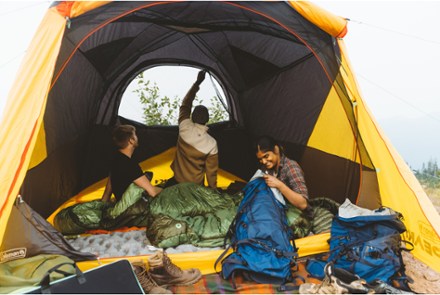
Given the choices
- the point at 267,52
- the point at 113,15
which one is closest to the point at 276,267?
the point at 113,15

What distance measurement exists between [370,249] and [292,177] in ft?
2.43

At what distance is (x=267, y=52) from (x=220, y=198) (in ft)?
5.08

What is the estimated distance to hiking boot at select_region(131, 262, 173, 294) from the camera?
2184mm

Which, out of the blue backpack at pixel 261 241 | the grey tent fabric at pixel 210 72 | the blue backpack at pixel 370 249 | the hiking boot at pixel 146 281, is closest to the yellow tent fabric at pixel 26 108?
the grey tent fabric at pixel 210 72

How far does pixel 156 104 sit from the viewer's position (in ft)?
14.8

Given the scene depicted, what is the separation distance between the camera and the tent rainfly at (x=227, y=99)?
2.33m

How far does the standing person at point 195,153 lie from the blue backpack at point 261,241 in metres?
1.00

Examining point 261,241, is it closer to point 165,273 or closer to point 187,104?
point 165,273

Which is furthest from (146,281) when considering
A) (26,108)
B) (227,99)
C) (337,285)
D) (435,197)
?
(435,197)

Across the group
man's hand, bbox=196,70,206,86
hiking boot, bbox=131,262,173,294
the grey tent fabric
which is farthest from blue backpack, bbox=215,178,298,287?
man's hand, bbox=196,70,206,86

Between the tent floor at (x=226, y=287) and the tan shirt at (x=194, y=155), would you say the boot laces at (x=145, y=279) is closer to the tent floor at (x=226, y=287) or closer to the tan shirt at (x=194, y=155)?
the tent floor at (x=226, y=287)

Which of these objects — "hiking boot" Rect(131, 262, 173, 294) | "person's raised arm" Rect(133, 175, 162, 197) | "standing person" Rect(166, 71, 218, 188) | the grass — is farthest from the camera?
the grass

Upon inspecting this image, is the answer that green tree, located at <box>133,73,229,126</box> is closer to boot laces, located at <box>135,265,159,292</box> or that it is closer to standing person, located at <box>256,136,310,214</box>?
standing person, located at <box>256,136,310,214</box>

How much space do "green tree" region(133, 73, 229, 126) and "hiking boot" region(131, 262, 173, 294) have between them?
7.98ft
